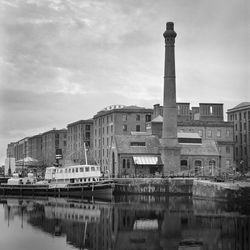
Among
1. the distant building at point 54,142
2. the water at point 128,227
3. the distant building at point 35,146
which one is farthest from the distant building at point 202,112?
the distant building at point 35,146

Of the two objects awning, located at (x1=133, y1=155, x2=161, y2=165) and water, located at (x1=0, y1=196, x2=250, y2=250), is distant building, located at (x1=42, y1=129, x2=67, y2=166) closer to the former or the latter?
awning, located at (x1=133, y1=155, x2=161, y2=165)

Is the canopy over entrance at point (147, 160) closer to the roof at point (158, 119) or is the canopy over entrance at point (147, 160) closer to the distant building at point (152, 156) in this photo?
the distant building at point (152, 156)

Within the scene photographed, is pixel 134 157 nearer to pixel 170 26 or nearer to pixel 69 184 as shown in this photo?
pixel 69 184

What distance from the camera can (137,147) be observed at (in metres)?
79.1

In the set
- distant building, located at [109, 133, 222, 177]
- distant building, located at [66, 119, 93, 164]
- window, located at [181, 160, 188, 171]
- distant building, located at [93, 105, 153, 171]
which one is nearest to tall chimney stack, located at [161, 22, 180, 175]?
distant building, located at [109, 133, 222, 177]

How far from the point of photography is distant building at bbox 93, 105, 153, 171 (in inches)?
3917

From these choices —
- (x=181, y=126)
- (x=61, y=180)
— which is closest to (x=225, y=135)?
(x=181, y=126)

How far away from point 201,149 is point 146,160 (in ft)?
31.2

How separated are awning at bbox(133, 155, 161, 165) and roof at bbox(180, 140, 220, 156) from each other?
428 cm

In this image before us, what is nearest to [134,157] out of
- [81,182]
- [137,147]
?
[137,147]

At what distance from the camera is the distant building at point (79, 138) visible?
11767 centimetres

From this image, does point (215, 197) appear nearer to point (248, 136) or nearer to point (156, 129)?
point (156, 129)

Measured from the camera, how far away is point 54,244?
31.9 m

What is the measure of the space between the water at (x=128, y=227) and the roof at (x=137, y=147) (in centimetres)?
2318
